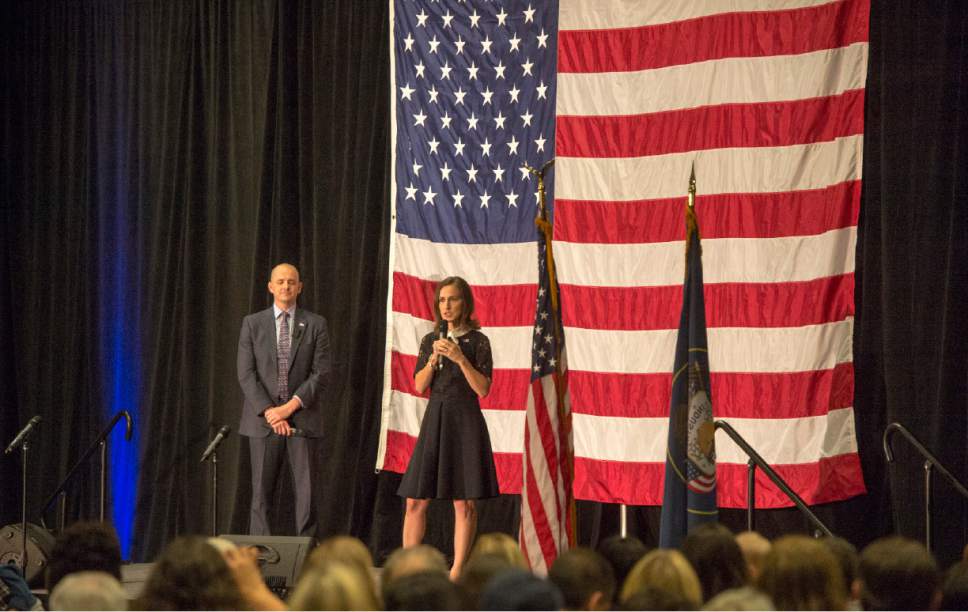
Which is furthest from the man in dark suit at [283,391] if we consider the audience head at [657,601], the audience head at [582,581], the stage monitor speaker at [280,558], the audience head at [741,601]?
the audience head at [741,601]

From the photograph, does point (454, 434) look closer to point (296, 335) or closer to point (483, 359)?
point (483, 359)

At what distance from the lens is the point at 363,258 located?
7.91m

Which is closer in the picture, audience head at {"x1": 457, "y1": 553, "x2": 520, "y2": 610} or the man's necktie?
audience head at {"x1": 457, "y1": 553, "x2": 520, "y2": 610}

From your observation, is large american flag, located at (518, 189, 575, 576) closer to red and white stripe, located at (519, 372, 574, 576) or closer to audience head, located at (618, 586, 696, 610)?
red and white stripe, located at (519, 372, 574, 576)

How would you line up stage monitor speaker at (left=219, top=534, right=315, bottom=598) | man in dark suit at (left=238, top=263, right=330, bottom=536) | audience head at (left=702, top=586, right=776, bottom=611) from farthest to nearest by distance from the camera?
man in dark suit at (left=238, top=263, right=330, bottom=536) < stage monitor speaker at (left=219, top=534, right=315, bottom=598) < audience head at (left=702, top=586, right=776, bottom=611)

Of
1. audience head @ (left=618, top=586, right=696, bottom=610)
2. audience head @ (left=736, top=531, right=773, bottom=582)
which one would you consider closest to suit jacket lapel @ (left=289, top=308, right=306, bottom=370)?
audience head @ (left=736, top=531, right=773, bottom=582)

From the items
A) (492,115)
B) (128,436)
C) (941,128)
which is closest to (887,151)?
(941,128)

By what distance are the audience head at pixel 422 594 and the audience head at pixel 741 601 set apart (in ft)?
1.93

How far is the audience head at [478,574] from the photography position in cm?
298

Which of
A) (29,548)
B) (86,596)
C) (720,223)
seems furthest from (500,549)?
(29,548)

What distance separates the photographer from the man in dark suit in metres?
6.72

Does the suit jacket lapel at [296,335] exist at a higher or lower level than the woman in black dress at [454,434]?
higher

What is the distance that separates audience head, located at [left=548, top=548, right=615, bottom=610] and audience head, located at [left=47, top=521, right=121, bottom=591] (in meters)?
1.34

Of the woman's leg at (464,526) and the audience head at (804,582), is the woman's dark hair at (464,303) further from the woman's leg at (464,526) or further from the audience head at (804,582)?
the audience head at (804,582)
